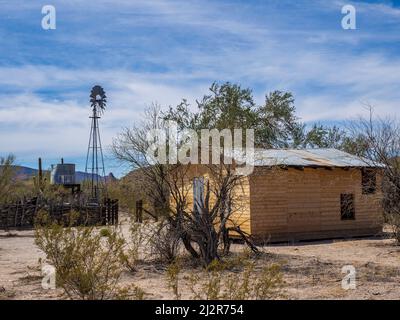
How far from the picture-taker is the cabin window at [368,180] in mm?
17900

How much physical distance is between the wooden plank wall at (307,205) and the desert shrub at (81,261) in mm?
9014

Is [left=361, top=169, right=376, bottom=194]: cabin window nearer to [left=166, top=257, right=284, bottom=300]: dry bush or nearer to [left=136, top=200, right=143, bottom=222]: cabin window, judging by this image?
[left=136, top=200, right=143, bottom=222]: cabin window

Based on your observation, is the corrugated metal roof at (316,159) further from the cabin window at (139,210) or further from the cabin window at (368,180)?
the cabin window at (139,210)

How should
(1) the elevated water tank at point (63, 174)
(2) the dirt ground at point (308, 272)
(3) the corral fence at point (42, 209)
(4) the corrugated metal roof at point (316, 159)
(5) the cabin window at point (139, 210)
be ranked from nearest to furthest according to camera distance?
(2) the dirt ground at point (308, 272), (5) the cabin window at point (139, 210), (4) the corrugated metal roof at point (316, 159), (3) the corral fence at point (42, 209), (1) the elevated water tank at point (63, 174)

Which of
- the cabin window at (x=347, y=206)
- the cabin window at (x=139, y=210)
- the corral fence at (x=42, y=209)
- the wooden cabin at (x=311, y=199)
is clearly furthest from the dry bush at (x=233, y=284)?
the corral fence at (x=42, y=209)

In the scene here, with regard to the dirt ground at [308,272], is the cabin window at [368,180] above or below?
above

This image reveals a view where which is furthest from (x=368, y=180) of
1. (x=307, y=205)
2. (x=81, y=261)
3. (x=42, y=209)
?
(x=42, y=209)

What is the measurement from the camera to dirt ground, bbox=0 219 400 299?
886 cm

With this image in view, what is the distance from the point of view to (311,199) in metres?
18.6

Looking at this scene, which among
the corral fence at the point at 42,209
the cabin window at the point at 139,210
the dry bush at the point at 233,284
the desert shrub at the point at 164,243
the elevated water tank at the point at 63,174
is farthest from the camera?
the elevated water tank at the point at 63,174

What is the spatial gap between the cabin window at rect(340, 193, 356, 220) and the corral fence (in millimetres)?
10917

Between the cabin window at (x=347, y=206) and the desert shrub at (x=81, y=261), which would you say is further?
the cabin window at (x=347, y=206)

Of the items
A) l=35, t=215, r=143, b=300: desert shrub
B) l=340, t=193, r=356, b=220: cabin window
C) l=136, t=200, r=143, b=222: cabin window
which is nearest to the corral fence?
l=340, t=193, r=356, b=220: cabin window
